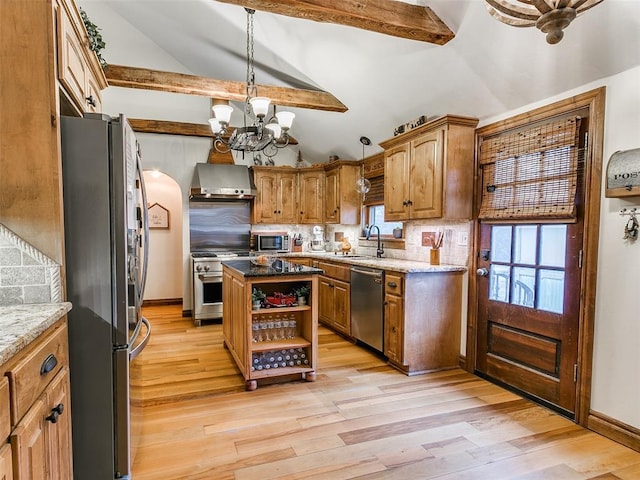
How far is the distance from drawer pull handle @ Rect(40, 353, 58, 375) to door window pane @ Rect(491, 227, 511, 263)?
3005mm

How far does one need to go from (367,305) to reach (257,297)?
1262 mm

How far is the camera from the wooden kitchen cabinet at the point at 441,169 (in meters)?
3.21

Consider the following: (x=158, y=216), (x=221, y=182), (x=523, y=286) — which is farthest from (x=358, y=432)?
(x=158, y=216)

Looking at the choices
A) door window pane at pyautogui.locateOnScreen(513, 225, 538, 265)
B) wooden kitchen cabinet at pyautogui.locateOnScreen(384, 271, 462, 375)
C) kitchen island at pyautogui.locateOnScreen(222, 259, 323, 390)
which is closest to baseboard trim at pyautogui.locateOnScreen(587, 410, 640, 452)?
door window pane at pyautogui.locateOnScreen(513, 225, 538, 265)

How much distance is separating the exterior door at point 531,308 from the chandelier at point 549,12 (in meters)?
1.53

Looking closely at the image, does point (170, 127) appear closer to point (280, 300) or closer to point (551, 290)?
point (280, 300)

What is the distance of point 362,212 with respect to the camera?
5.30 m

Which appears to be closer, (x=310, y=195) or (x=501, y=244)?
(x=501, y=244)

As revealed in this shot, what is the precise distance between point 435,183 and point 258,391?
2307 mm

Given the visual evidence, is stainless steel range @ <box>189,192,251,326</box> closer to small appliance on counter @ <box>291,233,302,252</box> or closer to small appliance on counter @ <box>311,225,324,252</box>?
small appliance on counter @ <box>291,233,302,252</box>

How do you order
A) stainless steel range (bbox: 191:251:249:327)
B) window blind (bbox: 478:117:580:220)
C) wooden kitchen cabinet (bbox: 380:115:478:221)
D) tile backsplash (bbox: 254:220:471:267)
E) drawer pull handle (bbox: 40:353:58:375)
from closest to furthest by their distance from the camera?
drawer pull handle (bbox: 40:353:58:375)
window blind (bbox: 478:117:580:220)
wooden kitchen cabinet (bbox: 380:115:478:221)
tile backsplash (bbox: 254:220:471:267)
stainless steel range (bbox: 191:251:249:327)

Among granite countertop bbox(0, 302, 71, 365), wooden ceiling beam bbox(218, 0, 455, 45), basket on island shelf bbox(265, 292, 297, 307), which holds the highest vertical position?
wooden ceiling beam bbox(218, 0, 455, 45)

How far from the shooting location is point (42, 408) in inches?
48.2

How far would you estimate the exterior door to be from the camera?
99.9 inches
